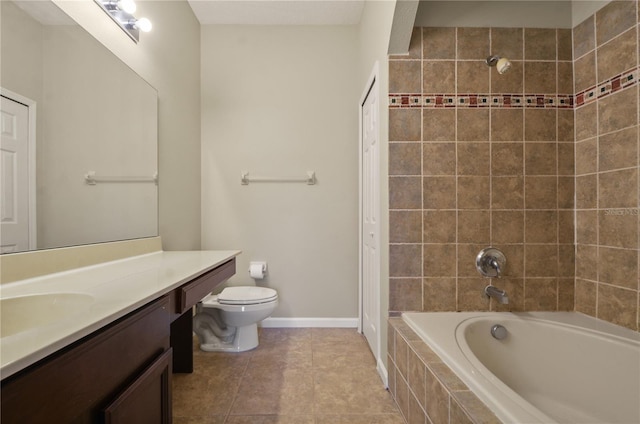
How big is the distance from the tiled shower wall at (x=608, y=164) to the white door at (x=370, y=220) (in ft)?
3.71

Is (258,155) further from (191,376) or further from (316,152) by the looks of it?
(191,376)

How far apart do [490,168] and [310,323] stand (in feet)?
6.03

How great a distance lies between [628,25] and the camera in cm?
139

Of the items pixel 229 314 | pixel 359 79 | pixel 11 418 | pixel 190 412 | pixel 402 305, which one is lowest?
pixel 190 412

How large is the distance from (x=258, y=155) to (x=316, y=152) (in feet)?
1.66

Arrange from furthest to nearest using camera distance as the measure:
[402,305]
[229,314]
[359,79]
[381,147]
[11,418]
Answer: [359,79], [229,314], [381,147], [402,305], [11,418]

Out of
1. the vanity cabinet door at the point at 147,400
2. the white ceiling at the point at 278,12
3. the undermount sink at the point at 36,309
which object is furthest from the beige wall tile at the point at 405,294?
the white ceiling at the point at 278,12

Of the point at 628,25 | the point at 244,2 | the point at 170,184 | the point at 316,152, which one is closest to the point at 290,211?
the point at 316,152

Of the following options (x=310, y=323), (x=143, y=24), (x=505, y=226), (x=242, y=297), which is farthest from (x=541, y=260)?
(x=143, y=24)

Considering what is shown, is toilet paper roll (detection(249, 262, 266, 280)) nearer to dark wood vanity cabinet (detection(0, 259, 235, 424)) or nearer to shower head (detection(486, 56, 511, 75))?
dark wood vanity cabinet (detection(0, 259, 235, 424))

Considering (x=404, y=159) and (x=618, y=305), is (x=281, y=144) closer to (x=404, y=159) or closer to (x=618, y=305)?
(x=404, y=159)

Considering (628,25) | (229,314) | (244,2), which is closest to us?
(628,25)

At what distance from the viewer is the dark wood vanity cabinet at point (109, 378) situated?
19.2 inches

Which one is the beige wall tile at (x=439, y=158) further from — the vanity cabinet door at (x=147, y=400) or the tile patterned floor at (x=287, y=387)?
the vanity cabinet door at (x=147, y=400)
